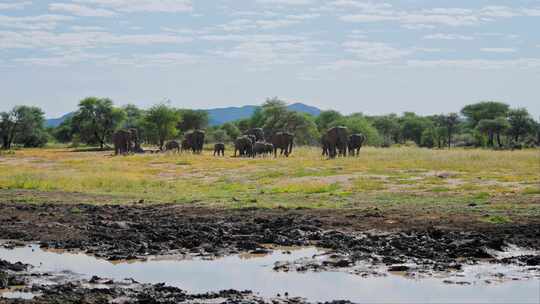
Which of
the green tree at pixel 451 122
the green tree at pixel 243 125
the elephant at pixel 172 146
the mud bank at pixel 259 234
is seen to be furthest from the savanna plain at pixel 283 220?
the green tree at pixel 451 122

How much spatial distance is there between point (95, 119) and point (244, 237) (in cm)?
7062

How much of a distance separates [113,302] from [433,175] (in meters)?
21.3

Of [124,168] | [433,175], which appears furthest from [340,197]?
[124,168]

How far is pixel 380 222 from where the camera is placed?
16359 millimetres

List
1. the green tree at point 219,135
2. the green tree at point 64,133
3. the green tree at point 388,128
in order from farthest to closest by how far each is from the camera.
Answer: the green tree at point 388,128
the green tree at point 64,133
the green tree at point 219,135

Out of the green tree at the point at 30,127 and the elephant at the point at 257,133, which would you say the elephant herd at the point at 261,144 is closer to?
the elephant at the point at 257,133

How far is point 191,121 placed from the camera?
98.8 m

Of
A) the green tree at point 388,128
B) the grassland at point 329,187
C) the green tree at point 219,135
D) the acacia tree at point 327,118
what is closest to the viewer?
the grassland at point 329,187

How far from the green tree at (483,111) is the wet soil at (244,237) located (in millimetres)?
79255

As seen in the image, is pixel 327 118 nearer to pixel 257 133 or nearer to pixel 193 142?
pixel 257 133

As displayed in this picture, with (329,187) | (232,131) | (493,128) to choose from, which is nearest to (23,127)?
(232,131)

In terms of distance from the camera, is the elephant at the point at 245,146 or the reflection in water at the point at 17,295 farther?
the elephant at the point at 245,146

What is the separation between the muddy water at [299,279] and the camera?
9.93 metres

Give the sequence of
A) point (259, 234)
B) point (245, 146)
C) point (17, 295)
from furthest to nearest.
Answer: point (245, 146) < point (259, 234) < point (17, 295)
